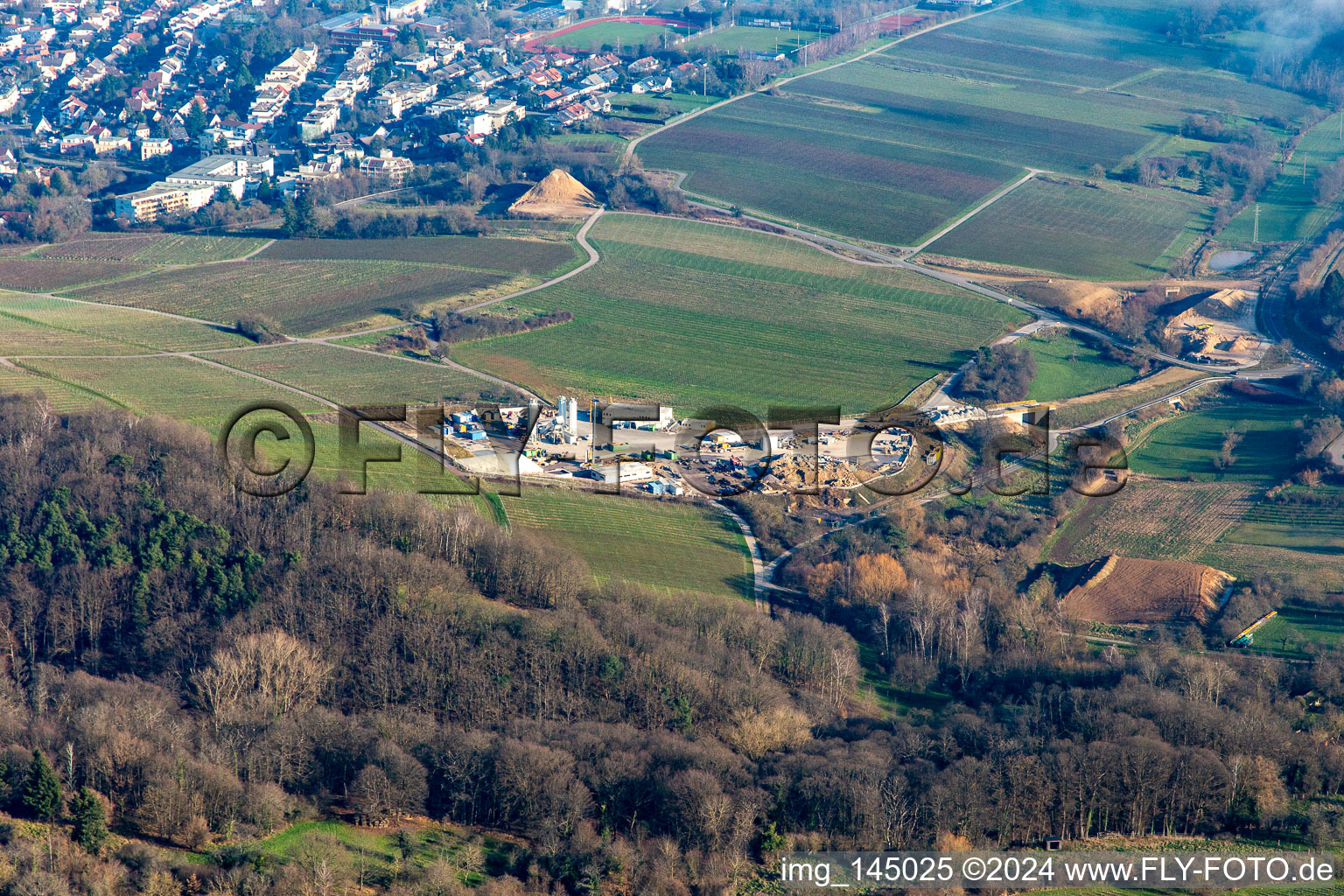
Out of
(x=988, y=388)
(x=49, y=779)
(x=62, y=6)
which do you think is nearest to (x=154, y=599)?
(x=49, y=779)

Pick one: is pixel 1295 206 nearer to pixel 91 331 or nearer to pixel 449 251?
pixel 449 251

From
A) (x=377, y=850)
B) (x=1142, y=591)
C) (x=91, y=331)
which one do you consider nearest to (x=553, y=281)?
(x=91, y=331)

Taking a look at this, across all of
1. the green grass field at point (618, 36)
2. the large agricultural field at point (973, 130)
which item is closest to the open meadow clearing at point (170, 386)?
the large agricultural field at point (973, 130)

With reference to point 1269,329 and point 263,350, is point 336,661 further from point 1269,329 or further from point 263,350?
point 1269,329

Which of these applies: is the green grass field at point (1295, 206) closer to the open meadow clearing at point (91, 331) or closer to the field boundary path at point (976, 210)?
the field boundary path at point (976, 210)

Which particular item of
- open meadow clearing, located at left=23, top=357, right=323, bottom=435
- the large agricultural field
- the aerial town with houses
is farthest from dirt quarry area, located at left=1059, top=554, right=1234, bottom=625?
the aerial town with houses

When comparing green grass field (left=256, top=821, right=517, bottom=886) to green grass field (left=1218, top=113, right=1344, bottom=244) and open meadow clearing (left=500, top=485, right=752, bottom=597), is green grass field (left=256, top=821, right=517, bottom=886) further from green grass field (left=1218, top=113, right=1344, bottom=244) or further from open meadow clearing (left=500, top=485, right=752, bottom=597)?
green grass field (left=1218, top=113, right=1344, bottom=244)
